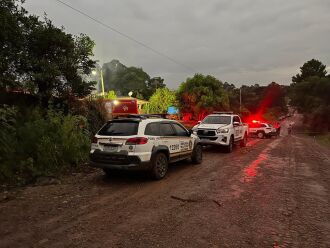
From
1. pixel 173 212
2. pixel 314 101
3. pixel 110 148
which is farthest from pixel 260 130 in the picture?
pixel 314 101

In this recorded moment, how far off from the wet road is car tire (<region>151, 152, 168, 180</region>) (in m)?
0.23

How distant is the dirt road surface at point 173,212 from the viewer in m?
5.04

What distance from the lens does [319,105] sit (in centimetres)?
6100

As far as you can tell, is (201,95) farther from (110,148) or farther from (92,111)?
(110,148)

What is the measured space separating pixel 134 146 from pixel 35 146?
360 centimetres

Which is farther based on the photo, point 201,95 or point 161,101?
point 161,101

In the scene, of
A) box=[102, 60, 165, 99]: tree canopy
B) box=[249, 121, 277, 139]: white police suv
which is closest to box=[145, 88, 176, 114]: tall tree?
box=[249, 121, 277, 139]: white police suv

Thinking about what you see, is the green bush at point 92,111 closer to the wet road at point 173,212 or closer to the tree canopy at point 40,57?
the tree canopy at point 40,57

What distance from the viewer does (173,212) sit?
6.36 metres

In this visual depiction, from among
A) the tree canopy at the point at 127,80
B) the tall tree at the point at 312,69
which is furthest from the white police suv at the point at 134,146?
the tree canopy at the point at 127,80

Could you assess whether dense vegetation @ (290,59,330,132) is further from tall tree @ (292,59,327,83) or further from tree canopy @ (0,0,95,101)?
tree canopy @ (0,0,95,101)

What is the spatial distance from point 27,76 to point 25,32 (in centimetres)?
164

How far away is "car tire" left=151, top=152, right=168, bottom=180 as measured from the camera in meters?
9.08

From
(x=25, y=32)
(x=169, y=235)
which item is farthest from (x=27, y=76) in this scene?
(x=169, y=235)
